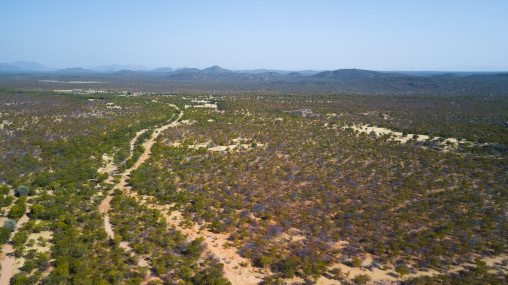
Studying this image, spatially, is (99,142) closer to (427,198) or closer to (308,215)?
(308,215)

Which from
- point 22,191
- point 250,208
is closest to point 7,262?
point 22,191

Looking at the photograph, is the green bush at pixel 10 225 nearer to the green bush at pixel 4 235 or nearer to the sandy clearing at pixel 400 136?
the green bush at pixel 4 235

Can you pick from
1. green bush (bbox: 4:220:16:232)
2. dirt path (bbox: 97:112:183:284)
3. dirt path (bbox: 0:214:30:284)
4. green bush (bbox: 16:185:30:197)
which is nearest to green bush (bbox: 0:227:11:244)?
dirt path (bbox: 0:214:30:284)

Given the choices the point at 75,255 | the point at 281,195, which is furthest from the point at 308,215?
the point at 75,255

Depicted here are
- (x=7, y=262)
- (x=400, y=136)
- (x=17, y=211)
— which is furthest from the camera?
(x=400, y=136)

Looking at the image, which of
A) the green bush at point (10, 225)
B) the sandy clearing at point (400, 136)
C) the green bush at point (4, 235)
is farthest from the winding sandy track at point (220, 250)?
the sandy clearing at point (400, 136)

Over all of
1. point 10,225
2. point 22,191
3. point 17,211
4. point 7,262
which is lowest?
point 7,262

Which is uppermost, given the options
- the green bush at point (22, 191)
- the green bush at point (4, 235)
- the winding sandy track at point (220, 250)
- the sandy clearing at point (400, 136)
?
the sandy clearing at point (400, 136)

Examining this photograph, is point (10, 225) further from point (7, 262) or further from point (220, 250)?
point (220, 250)

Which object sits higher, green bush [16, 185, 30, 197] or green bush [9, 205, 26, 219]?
green bush [16, 185, 30, 197]

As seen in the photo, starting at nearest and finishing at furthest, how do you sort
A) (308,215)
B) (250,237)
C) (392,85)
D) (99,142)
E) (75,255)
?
(75,255)
(250,237)
(308,215)
(99,142)
(392,85)

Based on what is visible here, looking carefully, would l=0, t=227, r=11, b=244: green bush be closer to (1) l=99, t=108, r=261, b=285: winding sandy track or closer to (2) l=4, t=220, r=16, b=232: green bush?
(2) l=4, t=220, r=16, b=232: green bush
